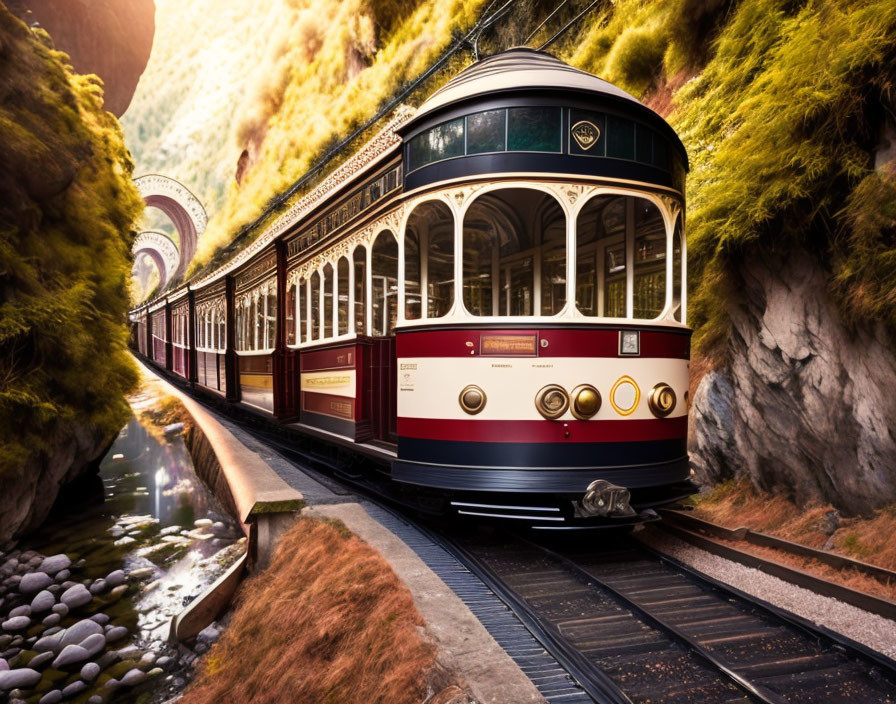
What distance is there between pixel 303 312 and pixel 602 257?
4.31 meters

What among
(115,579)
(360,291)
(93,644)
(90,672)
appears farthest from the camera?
Answer: (115,579)

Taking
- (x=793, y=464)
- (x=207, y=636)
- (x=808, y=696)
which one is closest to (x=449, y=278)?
(x=793, y=464)

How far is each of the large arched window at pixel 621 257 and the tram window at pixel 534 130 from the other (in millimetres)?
715

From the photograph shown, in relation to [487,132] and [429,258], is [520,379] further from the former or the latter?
[429,258]

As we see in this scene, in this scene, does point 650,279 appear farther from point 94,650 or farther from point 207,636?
point 94,650

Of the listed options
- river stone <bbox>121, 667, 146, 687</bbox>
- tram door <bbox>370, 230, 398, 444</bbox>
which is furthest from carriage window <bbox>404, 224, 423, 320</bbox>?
river stone <bbox>121, 667, 146, 687</bbox>

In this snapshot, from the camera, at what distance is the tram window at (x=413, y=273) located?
6277 millimetres

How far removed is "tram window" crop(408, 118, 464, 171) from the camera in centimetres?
497

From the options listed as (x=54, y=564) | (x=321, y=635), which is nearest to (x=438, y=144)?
(x=321, y=635)

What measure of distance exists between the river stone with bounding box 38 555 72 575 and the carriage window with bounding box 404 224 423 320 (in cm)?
607

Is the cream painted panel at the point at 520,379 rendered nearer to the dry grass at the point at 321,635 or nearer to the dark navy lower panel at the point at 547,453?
the dark navy lower panel at the point at 547,453

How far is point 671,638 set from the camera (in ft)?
11.5

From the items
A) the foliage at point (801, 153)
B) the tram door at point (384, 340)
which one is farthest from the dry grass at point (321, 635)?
the foliage at point (801, 153)

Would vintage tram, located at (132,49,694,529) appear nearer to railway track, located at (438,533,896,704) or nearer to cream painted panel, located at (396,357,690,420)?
cream painted panel, located at (396,357,690,420)
